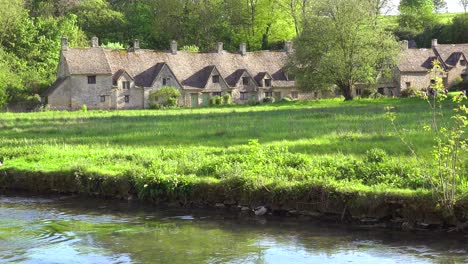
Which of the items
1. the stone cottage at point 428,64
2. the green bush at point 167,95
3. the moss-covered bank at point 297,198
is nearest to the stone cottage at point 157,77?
the green bush at point 167,95

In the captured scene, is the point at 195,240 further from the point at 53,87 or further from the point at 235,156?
the point at 53,87

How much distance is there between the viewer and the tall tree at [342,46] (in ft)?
225

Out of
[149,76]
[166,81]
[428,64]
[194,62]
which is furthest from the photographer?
[428,64]

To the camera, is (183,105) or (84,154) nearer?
(84,154)

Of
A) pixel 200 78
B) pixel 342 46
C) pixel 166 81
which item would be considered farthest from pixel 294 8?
pixel 342 46

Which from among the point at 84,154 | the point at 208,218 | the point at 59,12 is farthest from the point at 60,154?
the point at 59,12

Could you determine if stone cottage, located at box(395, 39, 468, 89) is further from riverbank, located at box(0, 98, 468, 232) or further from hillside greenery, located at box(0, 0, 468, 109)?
riverbank, located at box(0, 98, 468, 232)

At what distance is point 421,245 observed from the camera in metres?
14.5

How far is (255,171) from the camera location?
64.4ft

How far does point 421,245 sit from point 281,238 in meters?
3.40

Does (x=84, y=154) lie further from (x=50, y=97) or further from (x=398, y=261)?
(x=50, y=97)

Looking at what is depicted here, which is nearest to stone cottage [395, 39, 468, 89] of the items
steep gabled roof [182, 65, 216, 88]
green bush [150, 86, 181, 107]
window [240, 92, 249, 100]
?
window [240, 92, 249, 100]

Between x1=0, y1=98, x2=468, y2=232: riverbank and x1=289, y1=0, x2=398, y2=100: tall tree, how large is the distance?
37.3 meters

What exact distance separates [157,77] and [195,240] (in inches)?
2798
